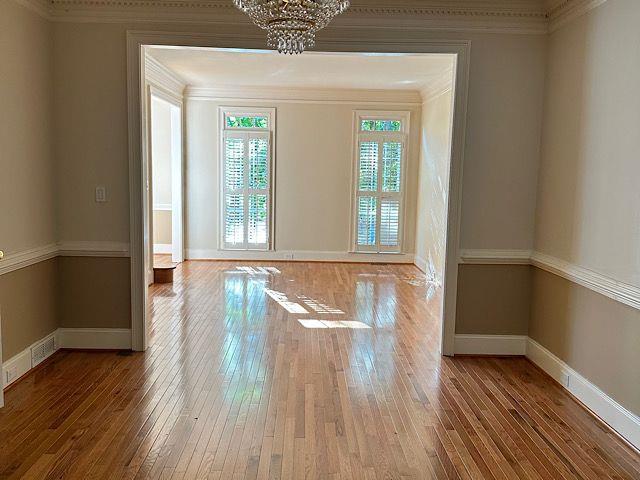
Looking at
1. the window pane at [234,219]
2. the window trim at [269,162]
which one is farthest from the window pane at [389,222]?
the window pane at [234,219]

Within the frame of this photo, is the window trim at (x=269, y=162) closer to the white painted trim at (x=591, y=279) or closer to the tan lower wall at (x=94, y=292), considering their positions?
the tan lower wall at (x=94, y=292)

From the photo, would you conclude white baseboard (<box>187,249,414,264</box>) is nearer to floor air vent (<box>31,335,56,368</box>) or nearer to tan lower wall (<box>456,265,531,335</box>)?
tan lower wall (<box>456,265,531,335</box>)

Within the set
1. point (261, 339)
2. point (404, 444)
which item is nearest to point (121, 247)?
point (261, 339)

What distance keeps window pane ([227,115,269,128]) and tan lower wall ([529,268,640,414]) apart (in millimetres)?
5656

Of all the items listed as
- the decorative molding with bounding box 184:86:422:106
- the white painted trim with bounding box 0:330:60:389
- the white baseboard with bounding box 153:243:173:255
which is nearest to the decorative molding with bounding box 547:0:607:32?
Answer: the white painted trim with bounding box 0:330:60:389

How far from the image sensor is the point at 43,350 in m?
4.20

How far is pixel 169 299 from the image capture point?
20.7ft

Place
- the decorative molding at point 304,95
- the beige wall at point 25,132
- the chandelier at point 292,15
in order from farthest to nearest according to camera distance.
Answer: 1. the decorative molding at point 304,95
2. the beige wall at point 25,132
3. the chandelier at point 292,15

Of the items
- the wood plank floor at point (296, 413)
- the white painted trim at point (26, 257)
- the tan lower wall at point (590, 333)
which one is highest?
the white painted trim at point (26, 257)

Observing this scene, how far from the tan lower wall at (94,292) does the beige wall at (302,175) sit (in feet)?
15.4

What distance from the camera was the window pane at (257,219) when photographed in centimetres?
907

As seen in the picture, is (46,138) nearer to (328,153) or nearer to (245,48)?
(245,48)

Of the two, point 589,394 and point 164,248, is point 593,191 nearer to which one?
point 589,394

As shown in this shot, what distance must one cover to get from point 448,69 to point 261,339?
4154 mm
